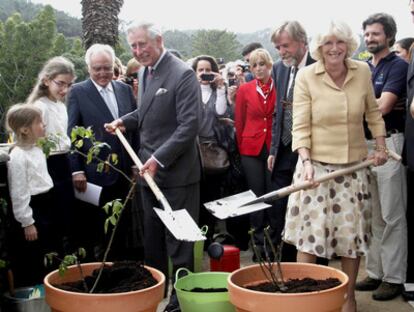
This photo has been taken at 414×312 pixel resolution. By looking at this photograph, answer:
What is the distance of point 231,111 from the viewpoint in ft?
21.7

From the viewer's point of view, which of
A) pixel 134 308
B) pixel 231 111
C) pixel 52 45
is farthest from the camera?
pixel 52 45

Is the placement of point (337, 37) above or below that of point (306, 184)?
above

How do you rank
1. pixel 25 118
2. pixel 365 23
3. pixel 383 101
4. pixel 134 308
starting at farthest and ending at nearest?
1. pixel 365 23
2. pixel 383 101
3. pixel 25 118
4. pixel 134 308

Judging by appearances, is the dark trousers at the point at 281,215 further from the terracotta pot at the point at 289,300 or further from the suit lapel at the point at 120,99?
the terracotta pot at the point at 289,300

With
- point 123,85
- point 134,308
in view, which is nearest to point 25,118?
point 123,85

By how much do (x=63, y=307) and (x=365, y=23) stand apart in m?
3.03

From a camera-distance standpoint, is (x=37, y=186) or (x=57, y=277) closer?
(x=57, y=277)

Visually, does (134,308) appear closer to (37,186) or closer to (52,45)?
(37,186)

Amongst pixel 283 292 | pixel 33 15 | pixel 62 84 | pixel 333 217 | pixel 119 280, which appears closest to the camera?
pixel 283 292

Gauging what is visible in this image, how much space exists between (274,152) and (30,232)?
190 cm

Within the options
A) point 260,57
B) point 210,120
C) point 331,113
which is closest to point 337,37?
point 331,113

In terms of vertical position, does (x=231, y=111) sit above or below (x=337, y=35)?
below

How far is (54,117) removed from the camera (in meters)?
4.75

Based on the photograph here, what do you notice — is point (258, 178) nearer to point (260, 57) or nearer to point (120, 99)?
point (260, 57)
